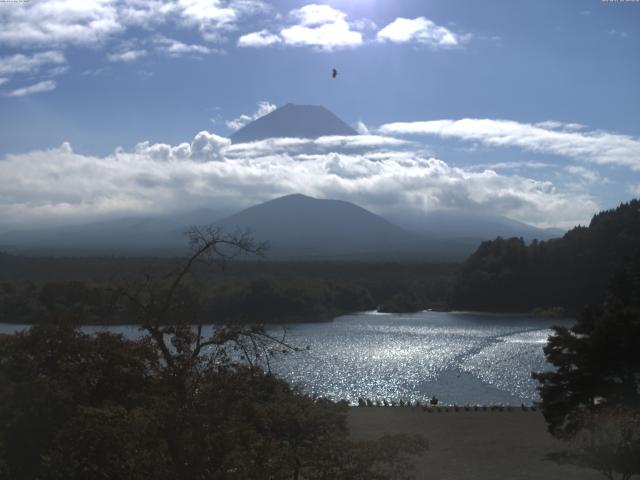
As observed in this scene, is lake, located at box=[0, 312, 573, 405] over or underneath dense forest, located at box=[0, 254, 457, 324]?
underneath

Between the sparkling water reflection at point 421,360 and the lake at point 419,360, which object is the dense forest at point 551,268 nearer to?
the lake at point 419,360

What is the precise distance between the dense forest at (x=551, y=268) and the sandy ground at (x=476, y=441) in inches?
1342

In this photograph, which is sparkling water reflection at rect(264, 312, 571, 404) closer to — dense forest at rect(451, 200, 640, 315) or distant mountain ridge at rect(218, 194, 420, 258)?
dense forest at rect(451, 200, 640, 315)

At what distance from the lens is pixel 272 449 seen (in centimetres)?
488

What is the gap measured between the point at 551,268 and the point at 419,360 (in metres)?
26.2

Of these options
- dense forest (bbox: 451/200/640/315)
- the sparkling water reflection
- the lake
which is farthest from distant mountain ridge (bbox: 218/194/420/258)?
the sparkling water reflection

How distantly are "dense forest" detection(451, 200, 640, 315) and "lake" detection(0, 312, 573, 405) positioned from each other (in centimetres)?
517

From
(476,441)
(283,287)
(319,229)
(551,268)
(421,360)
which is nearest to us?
(476,441)

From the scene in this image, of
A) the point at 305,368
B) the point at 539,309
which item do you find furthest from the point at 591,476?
the point at 539,309

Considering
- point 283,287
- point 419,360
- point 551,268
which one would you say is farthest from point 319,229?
point 419,360

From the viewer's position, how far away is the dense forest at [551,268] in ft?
167

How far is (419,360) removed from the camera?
1237 inches

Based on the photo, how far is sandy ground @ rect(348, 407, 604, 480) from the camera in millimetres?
12219

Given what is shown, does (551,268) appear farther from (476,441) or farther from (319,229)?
(319,229)
